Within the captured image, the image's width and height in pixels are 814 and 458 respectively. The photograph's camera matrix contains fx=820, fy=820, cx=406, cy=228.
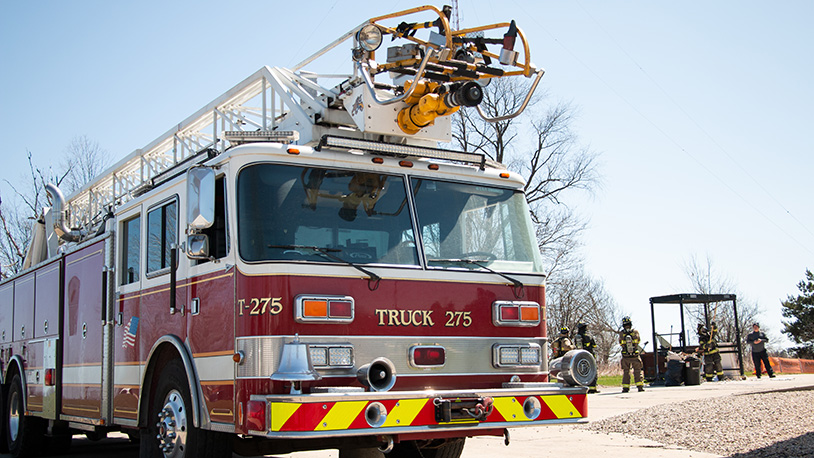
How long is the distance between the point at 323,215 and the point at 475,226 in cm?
134

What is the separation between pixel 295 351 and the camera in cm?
513

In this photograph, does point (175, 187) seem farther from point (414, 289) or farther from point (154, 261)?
point (414, 289)

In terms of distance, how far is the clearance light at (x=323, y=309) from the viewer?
5312 millimetres

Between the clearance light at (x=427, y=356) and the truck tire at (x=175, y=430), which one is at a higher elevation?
the clearance light at (x=427, y=356)

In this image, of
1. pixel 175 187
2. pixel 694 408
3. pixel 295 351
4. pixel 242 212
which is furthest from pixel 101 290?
pixel 694 408

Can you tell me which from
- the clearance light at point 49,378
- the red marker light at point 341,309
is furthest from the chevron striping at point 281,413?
the clearance light at point 49,378

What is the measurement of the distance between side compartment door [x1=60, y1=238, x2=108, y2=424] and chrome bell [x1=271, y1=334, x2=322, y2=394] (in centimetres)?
327

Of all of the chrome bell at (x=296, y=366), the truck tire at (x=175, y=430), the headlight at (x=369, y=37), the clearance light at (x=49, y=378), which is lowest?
the truck tire at (x=175, y=430)

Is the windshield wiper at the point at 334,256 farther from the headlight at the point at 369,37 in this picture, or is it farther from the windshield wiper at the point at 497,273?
the headlight at the point at 369,37

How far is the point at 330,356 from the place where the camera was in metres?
5.39

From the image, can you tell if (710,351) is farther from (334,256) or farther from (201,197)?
(201,197)

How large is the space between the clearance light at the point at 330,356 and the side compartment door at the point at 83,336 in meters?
3.24

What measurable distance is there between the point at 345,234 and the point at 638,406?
9.12 metres

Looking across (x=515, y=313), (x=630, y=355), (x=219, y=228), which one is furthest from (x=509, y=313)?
(x=630, y=355)
